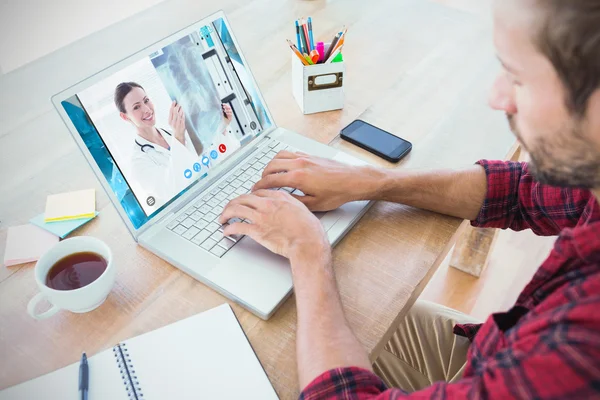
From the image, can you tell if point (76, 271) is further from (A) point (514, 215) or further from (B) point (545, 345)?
(A) point (514, 215)

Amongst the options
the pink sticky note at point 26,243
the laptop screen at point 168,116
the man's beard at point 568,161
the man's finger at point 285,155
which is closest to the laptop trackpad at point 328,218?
the man's finger at point 285,155

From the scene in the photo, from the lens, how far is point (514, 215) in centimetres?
93

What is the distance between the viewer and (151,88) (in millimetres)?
838

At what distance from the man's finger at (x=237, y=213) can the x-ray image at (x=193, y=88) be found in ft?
0.48

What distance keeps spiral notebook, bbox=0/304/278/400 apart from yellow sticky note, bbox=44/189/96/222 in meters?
0.29

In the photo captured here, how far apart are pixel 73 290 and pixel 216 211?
0.90 ft

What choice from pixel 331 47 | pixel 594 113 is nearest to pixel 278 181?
pixel 331 47

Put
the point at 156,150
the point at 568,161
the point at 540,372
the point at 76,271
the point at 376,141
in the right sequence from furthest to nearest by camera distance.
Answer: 1. the point at 376,141
2. the point at 156,150
3. the point at 76,271
4. the point at 568,161
5. the point at 540,372

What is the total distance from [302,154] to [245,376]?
0.43 meters

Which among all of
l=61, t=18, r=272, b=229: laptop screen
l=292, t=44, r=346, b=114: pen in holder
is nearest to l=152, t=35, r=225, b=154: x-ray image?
l=61, t=18, r=272, b=229: laptop screen

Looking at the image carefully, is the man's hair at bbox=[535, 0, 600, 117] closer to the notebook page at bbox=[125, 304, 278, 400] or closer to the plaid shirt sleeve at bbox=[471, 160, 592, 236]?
the plaid shirt sleeve at bbox=[471, 160, 592, 236]

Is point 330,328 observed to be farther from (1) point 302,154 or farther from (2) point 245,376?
(1) point 302,154

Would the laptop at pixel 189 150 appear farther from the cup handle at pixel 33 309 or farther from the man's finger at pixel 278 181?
the cup handle at pixel 33 309

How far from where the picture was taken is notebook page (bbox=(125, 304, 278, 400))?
2.11 ft
